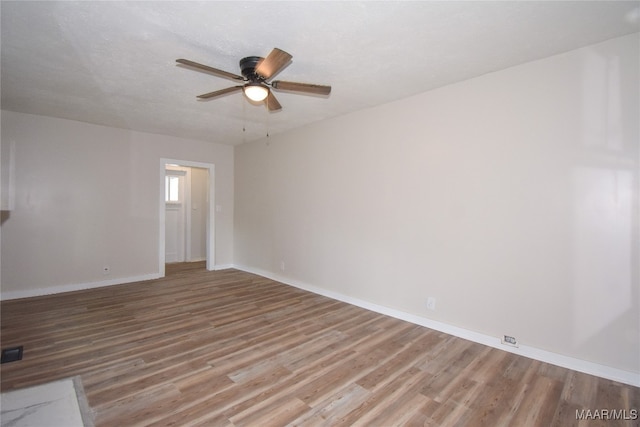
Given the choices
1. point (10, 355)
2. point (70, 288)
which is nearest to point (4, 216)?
point (70, 288)

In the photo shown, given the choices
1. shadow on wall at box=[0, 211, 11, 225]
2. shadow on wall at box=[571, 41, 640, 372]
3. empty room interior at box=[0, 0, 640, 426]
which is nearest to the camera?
empty room interior at box=[0, 0, 640, 426]

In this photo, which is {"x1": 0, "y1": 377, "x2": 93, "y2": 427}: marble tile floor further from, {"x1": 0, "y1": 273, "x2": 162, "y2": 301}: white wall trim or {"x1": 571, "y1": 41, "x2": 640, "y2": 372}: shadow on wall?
{"x1": 571, "y1": 41, "x2": 640, "y2": 372}: shadow on wall

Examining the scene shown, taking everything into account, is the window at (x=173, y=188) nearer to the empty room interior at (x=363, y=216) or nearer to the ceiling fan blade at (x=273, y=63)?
the empty room interior at (x=363, y=216)

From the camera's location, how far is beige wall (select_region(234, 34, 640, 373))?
2.28m

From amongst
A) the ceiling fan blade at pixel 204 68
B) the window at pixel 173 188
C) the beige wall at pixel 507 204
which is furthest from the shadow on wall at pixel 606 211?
the window at pixel 173 188

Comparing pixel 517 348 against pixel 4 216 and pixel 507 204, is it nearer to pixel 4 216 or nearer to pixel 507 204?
pixel 507 204

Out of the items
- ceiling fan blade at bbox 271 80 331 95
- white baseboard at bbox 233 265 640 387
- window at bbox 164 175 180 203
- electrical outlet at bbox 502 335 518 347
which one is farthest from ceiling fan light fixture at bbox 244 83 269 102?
window at bbox 164 175 180 203

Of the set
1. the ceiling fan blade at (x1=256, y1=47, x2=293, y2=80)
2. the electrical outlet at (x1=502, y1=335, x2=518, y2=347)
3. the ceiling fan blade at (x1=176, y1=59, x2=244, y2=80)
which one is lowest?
the electrical outlet at (x1=502, y1=335, x2=518, y2=347)

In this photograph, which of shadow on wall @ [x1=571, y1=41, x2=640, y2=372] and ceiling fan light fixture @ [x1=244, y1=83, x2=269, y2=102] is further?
ceiling fan light fixture @ [x1=244, y1=83, x2=269, y2=102]

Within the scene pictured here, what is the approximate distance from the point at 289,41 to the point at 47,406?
3073mm

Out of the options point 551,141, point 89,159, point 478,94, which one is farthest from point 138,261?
point 551,141

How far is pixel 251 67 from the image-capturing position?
A: 2.46 meters

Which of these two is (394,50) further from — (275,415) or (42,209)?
(42,209)

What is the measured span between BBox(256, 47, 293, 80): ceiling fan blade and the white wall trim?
4500mm
